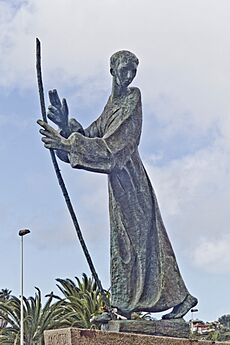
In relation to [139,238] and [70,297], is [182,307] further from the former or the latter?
[70,297]

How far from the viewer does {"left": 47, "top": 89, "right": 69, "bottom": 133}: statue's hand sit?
27.5 ft

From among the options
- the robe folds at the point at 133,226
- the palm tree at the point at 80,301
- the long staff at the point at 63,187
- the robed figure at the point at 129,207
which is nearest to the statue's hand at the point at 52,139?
the robed figure at the point at 129,207

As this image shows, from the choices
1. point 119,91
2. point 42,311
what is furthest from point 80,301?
point 119,91

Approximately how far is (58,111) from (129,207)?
1179 mm

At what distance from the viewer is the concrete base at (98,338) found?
6.89 m

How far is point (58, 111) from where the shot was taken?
8.47 meters

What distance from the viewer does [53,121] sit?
8.41 meters

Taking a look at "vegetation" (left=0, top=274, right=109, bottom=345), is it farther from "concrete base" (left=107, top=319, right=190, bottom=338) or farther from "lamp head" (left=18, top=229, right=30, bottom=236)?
"concrete base" (left=107, top=319, right=190, bottom=338)

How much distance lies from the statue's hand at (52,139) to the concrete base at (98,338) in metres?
1.64

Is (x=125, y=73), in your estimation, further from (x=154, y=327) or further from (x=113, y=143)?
(x=154, y=327)

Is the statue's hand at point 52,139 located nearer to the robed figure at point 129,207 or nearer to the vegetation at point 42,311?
the robed figure at point 129,207

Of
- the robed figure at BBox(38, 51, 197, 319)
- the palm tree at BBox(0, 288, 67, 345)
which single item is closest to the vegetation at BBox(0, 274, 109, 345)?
the palm tree at BBox(0, 288, 67, 345)

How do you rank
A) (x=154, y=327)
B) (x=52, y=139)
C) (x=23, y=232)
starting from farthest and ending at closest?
(x=23, y=232) → (x=154, y=327) → (x=52, y=139)

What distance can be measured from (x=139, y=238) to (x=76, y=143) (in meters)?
1.19
